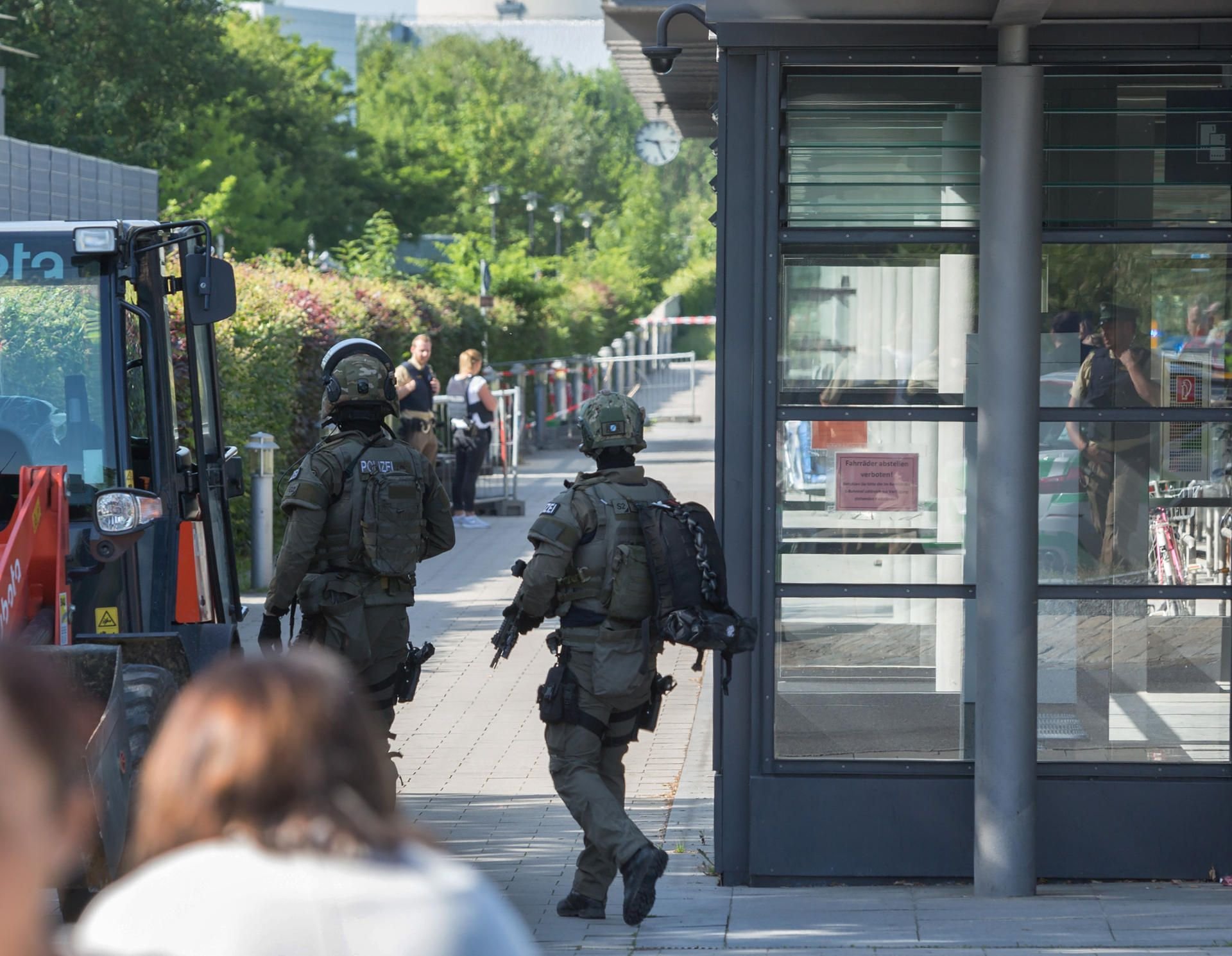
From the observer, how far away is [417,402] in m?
15.1

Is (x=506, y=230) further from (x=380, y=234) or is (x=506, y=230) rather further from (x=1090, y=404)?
(x=1090, y=404)

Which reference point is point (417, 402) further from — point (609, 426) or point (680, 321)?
point (680, 321)

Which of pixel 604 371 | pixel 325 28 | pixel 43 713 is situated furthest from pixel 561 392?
pixel 325 28

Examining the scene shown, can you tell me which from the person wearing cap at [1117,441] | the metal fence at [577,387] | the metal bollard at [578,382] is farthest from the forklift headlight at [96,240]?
the metal bollard at [578,382]

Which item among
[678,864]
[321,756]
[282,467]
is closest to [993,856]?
[678,864]

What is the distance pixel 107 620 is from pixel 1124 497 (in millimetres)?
3702

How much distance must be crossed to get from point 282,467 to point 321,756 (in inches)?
549

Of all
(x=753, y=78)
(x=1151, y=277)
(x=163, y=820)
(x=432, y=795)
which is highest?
(x=753, y=78)

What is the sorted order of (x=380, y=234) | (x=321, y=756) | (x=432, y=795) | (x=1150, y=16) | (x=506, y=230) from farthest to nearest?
(x=506, y=230) → (x=380, y=234) → (x=432, y=795) → (x=1150, y=16) → (x=321, y=756)

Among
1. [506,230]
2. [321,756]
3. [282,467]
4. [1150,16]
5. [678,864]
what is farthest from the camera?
[506,230]

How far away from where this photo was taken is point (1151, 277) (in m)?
5.98

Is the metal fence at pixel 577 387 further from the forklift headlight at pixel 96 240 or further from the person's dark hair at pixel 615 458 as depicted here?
the person's dark hair at pixel 615 458

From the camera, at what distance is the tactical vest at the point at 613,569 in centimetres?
568

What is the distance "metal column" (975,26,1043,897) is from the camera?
5.67m
